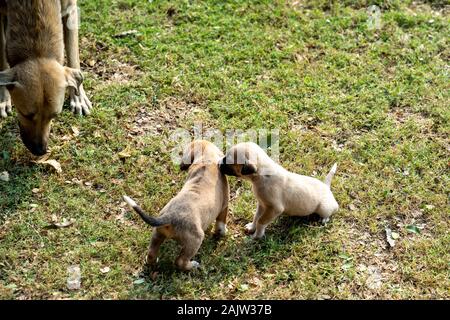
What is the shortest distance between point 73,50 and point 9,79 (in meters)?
1.36

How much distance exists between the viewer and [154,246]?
5.17m

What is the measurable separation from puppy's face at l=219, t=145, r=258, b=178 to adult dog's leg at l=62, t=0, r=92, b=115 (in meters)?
2.28

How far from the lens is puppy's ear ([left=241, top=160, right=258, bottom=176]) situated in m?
5.14

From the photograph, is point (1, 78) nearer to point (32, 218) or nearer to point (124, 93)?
point (32, 218)

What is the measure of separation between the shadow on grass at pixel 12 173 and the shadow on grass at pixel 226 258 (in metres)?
1.50

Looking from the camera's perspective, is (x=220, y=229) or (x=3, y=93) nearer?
(x=220, y=229)

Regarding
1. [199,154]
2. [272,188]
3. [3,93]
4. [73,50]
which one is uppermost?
[73,50]

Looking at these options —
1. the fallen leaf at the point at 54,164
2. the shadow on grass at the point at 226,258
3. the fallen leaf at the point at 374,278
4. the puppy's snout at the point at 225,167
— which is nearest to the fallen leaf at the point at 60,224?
the fallen leaf at the point at 54,164

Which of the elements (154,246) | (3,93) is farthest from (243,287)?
(3,93)

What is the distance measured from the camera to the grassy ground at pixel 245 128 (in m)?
5.37

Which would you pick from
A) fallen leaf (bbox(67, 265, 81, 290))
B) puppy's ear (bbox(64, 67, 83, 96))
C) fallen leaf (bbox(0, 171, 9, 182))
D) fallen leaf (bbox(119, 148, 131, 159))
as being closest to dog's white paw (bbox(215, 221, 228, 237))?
fallen leaf (bbox(67, 265, 81, 290))

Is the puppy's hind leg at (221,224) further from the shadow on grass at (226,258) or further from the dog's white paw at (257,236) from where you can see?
the dog's white paw at (257,236)

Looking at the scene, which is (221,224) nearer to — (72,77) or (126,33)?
(72,77)
